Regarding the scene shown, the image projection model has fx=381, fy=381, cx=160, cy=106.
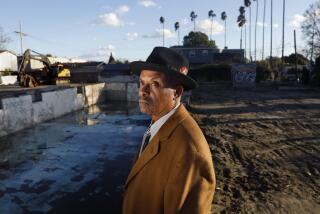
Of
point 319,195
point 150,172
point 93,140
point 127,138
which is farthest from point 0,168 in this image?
point 150,172

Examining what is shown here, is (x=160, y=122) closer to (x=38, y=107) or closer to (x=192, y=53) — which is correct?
(x=38, y=107)

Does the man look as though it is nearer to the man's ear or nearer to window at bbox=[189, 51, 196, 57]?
the man's ear

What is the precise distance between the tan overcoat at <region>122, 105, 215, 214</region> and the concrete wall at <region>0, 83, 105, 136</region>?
14.3 m

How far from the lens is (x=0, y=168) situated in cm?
1040

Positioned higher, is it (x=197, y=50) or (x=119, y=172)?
(x=197, y=50)

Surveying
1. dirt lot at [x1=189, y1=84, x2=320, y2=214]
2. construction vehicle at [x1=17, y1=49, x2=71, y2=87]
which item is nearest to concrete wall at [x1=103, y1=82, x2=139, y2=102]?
construction vehicle at [x1=17, y1=49, x2=71, y2=87]

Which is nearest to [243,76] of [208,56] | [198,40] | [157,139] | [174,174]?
[208,56]

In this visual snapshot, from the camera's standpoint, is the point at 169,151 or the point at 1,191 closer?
the point at 169,151

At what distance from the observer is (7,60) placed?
60.1m

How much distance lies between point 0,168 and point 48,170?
1437 mm

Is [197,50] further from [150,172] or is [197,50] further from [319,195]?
[150,172]

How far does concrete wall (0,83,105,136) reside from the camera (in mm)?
15695

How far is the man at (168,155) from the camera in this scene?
1939mm

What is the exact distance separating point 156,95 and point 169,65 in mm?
207
